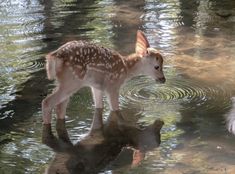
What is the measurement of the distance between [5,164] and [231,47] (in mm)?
4372

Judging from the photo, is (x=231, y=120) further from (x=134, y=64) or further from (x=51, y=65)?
(x=51, y=65)

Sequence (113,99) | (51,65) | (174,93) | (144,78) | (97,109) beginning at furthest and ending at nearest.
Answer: (144,78)
(174,93)
(97,109)
(113,99)
(51,65)

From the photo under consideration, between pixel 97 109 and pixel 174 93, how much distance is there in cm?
95

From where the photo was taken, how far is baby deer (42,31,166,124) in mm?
6234

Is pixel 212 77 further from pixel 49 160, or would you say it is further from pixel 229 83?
pixel 49 160

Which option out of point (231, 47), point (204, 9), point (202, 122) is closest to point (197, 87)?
point (202, 122)

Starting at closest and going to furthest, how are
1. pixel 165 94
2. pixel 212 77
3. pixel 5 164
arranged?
pixel 5 164, pixel 165 94, pixel 212 77

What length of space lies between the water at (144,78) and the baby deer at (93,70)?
23 centimetres

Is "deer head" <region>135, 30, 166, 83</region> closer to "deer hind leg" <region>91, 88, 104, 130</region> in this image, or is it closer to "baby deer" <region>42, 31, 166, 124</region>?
"baby deer" <region>42, 31, 166, 124</region>

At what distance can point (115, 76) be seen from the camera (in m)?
6.76

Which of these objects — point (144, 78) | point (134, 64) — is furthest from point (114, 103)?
point (144, 78)

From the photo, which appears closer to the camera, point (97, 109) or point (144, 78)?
point (97, 109)

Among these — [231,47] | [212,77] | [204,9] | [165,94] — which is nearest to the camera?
[165,94]

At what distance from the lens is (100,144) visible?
6199 millimetres
